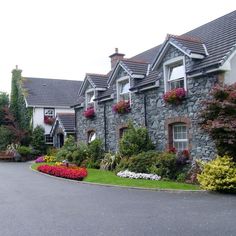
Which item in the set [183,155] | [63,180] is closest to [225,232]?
[183,155]

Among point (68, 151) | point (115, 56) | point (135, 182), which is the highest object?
point (115, 56)

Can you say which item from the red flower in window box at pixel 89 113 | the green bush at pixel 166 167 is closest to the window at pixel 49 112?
the red flower in window box at pixel 89 113

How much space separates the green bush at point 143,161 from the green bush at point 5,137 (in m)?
21.4

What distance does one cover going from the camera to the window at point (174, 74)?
18.2 meters

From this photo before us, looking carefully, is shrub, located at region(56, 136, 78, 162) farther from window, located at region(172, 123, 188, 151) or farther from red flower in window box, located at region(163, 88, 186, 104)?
red flower in window box, located at region(163, 88, 186, 104)

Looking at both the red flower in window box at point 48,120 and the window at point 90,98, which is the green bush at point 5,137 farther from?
the window at point 90,98

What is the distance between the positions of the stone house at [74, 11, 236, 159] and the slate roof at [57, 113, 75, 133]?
24.5ft

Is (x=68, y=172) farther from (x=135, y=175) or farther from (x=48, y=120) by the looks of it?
(x=48, y=120)

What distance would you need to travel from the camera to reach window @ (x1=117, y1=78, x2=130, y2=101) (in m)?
22.7

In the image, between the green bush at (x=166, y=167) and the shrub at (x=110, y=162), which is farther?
the shrub at (x=110, y=162)

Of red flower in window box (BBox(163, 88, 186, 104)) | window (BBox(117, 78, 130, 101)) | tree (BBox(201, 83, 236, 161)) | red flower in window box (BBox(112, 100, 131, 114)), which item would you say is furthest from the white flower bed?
window (BBox(117, 78, 130, 101))

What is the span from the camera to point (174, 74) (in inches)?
737

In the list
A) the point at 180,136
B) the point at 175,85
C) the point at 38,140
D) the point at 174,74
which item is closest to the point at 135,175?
the point at 180,136

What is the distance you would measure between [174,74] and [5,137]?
23226 millimetres
